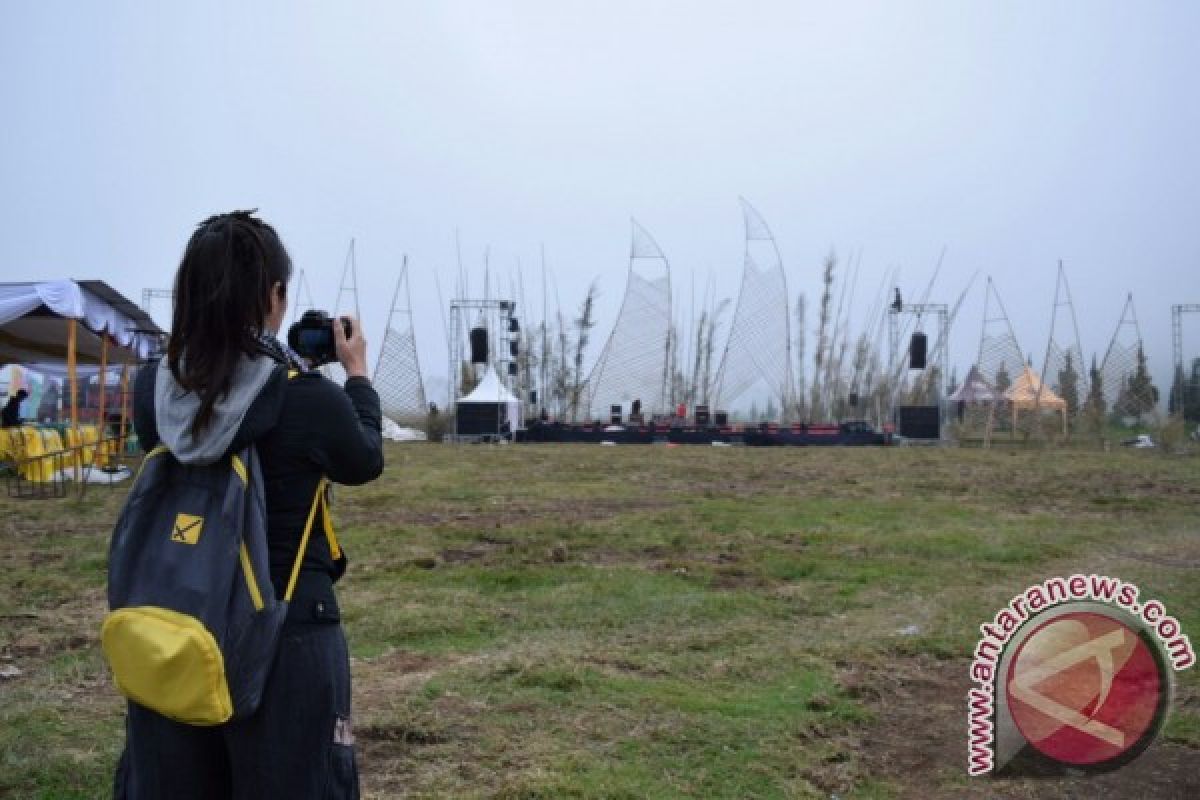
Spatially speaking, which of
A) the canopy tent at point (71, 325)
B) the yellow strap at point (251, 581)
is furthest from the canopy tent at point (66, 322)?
the yellow strap at point (251, 581)

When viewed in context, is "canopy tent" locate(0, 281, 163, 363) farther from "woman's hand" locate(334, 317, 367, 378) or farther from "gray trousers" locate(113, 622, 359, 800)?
"gray trousers" locate(113, 622, 359, 800)

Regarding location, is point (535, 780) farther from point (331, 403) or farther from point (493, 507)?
point (493, 507)

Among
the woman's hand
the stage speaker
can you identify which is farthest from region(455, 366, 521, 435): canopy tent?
the woman's hand

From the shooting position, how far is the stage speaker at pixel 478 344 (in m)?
19.2

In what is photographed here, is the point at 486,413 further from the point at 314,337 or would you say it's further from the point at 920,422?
the point at 314,337

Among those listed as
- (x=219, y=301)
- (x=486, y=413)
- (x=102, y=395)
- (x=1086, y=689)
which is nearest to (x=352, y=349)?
(x=219, y=301)

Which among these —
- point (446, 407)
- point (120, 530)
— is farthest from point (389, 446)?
point (120, 530)

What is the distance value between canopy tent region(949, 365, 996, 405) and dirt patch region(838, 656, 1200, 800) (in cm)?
1783

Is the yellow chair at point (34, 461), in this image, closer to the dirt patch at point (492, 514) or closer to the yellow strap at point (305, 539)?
the dirt patch at point (492, 514)

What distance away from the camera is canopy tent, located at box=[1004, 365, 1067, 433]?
1745cm

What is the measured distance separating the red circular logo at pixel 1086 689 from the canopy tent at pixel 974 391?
60.6ft

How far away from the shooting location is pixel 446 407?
749 inches

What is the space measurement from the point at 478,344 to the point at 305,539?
18341 mm

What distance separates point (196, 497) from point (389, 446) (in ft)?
46.8
